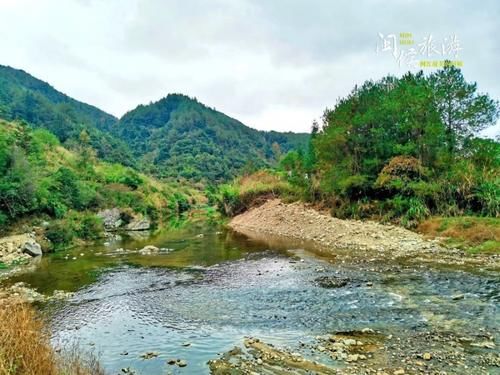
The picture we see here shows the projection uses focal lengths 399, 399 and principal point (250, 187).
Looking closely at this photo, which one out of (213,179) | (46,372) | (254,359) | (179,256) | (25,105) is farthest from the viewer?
(213,179)

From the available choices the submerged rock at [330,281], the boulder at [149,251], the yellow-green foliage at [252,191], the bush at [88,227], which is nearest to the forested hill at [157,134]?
the yellow-green foliage at [252,191]

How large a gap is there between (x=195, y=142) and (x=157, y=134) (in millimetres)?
25696

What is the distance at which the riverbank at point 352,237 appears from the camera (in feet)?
68.9

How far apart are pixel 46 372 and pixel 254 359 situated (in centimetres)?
492

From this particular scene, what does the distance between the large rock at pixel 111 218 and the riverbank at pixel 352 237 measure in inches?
646

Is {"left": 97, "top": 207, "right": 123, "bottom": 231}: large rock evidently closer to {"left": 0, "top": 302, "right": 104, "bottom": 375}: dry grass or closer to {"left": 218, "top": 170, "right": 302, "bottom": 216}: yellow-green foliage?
{"left": 218, "top": 170, "right": 302, "bottom": 216}: yellow-green foliage

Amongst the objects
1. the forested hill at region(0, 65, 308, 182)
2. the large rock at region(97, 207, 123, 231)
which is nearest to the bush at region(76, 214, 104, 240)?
the large rock at region(97, 207, 123, 231)

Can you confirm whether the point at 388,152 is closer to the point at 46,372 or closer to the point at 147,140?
the point at 46,372

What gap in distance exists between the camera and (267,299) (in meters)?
15.3

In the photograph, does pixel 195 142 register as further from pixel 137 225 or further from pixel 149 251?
pixel 149 251

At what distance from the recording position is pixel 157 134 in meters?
168

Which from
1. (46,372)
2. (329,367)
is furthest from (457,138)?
(46,372)

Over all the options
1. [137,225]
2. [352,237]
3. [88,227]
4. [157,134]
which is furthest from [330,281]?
[157,134]

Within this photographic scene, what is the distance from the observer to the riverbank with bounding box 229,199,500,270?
21000 millimetres
